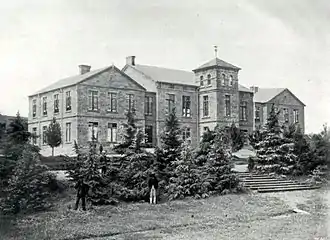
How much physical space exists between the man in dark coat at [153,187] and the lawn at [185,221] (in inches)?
13.6

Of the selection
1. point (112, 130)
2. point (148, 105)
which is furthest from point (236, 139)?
point (112, 130)

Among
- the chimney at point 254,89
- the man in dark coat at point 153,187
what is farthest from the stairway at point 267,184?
the chimney at point 254,89

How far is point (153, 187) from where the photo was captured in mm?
11461

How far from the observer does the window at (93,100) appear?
17.7m

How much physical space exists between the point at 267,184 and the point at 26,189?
7.17m

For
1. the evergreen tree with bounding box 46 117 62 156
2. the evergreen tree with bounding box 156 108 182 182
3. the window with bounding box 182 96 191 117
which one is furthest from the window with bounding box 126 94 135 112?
the evergreen tree with bounding box 156 108 182 182

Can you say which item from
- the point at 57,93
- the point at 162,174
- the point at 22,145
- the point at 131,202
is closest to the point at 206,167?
the point at 162,174

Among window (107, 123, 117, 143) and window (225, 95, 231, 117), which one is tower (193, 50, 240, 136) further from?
window (107, 123, 117, 143)

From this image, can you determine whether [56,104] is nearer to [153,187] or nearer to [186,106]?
[186,106]

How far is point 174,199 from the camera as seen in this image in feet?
39.0

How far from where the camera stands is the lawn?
7.93 m

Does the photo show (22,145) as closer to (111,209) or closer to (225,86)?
(111,209)

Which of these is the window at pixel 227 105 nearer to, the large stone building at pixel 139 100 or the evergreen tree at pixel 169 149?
the large stone building at pixel 139 100

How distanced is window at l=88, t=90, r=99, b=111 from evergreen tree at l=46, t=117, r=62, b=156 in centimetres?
186
